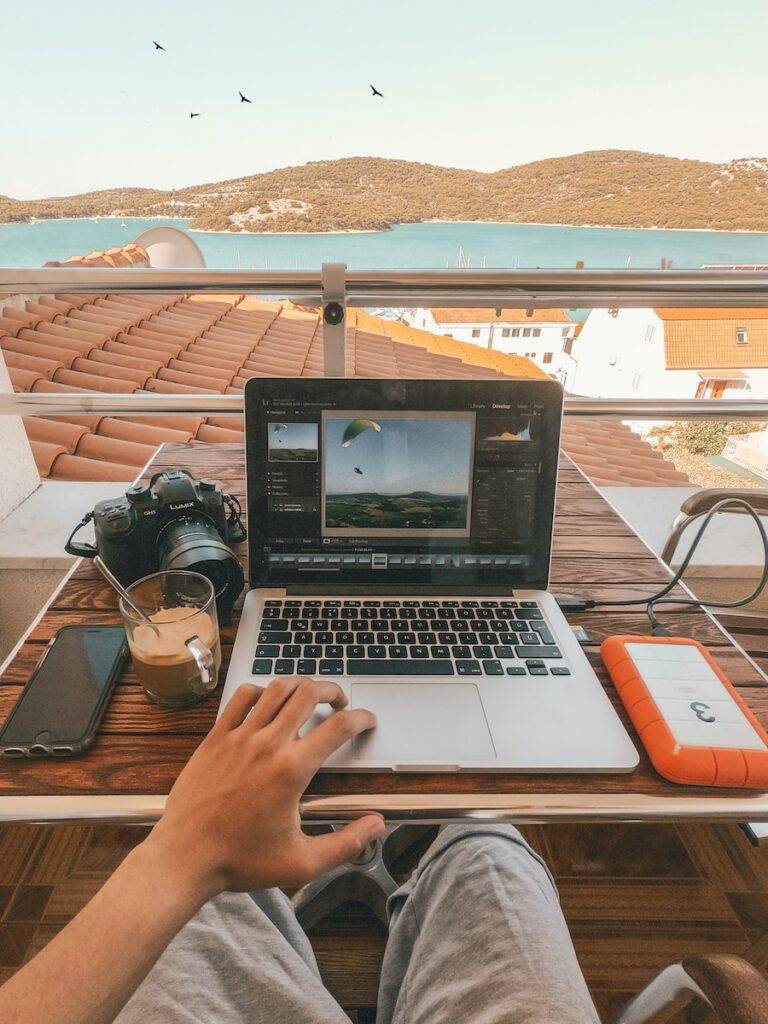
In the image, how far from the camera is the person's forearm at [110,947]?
0.37m

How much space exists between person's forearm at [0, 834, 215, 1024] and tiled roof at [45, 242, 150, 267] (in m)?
3.73

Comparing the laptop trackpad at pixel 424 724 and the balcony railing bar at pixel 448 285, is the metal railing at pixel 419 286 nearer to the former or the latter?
the balcony railing bar at pixel 448 285

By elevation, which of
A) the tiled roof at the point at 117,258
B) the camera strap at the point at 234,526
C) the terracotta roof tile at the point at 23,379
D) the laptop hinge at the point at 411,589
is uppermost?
the tiled roof at the point at 117,258

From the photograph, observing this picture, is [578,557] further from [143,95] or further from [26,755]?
[143,95]

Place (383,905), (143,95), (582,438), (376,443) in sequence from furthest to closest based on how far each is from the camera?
1. (143,95)
2. (582,438)
3. (383,905)
4. (376,443)

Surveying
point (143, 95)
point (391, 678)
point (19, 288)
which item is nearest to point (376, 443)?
point (391, 678)

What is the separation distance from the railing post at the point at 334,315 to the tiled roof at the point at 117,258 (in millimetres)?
3004

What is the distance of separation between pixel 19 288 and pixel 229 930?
1157 millimetres

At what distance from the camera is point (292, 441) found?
0.69 meters

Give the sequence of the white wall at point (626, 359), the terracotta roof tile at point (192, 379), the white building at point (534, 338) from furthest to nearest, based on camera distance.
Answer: the white wall at point (626, 359) → the white building at point (534, 338) → the terracotta roof tile at point (192, 379)

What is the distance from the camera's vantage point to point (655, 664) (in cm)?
60

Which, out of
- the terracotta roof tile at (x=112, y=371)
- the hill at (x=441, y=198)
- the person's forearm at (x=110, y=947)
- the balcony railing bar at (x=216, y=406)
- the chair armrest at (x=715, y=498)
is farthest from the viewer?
the hill at (x=441, y=198)

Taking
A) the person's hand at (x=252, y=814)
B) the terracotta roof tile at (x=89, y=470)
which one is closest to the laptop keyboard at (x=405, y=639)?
the person's hand at (x=252, y=814)

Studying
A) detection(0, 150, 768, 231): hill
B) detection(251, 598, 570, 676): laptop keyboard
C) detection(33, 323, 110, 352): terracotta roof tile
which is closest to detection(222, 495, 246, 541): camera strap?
detection(251, 598, 570, 676): laptop keyboard
